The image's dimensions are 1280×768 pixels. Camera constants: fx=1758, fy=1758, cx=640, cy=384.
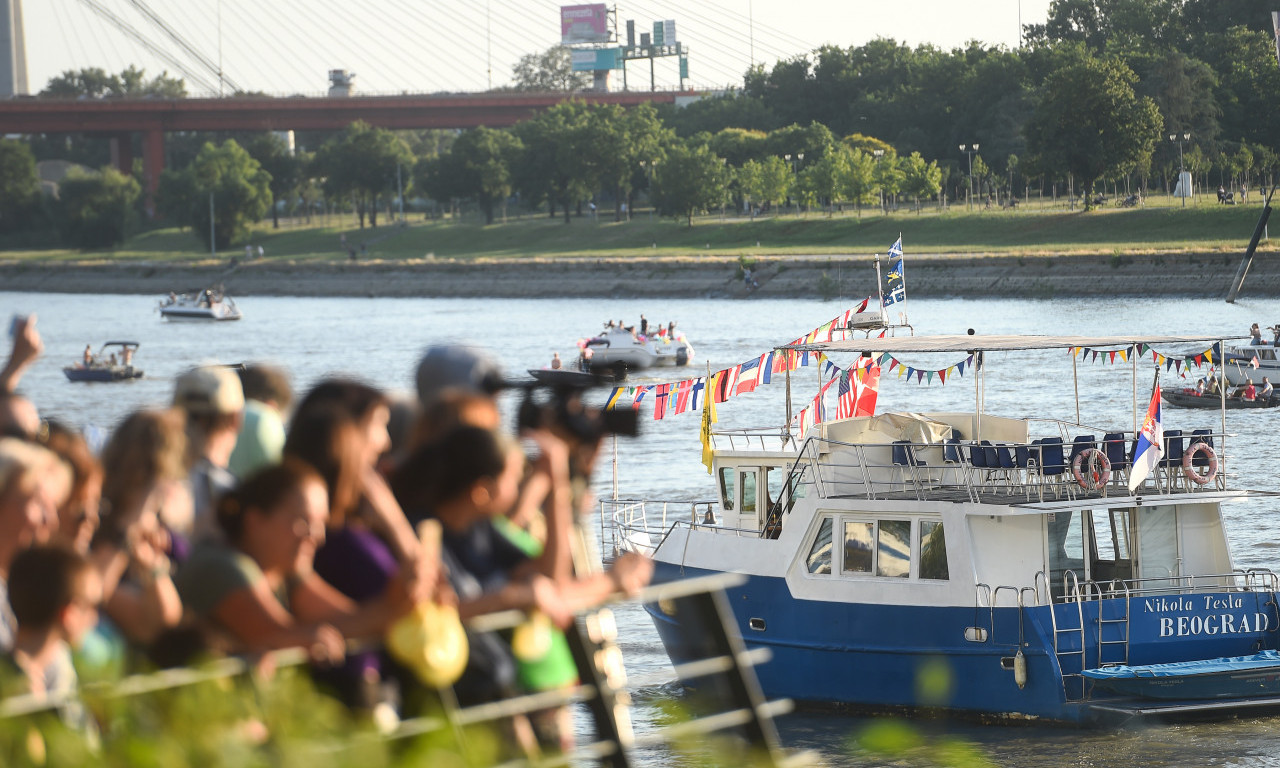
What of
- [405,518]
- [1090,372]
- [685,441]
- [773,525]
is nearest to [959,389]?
[1090,372]

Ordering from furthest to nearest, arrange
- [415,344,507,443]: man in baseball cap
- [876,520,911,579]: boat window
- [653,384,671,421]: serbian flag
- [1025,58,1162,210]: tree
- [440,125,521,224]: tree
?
1. [440,125,521,224]: tree
2. [1025,58,1162,210]: tree
3. [653,384,671,421]: serbian flag
4. [876,520,911,579]: boat window
5. [415,344,507,443]: man in baseball cap

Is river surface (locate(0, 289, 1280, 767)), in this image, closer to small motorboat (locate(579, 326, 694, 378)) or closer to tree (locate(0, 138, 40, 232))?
small motorboat (locate(579, 326, 694, 378))

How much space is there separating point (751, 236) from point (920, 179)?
45.8 ft

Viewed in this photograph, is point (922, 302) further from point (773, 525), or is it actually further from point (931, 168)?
point (773, 525)

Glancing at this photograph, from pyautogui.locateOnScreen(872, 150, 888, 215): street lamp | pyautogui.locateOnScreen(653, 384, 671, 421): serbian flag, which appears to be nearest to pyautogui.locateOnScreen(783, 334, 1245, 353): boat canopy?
pyautogui.locateOnScreen(653, 384, 671, 421): serbian flag

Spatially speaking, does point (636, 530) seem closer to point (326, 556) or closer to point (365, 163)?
point (326, 556)

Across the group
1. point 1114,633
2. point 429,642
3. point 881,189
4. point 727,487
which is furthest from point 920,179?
point 429,642

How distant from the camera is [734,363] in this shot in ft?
211

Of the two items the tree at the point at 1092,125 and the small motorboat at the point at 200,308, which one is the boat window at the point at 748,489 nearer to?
the small motorboat at the point at 200,308

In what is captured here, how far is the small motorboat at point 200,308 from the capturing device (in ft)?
347

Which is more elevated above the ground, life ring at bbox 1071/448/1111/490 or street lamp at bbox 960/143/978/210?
street lamp at bbox 960/143/978/210

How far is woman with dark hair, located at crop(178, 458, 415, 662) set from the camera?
512 cm

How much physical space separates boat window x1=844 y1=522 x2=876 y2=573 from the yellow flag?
2190mm

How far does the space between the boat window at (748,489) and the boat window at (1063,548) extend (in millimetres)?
3676
